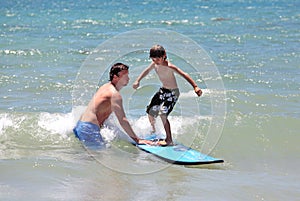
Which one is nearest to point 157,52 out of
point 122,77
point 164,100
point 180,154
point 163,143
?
point 122,77

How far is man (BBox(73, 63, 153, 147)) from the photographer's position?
22.0 feet

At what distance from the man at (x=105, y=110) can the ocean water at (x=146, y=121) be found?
179 millimetres

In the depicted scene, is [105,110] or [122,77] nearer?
[122,77]

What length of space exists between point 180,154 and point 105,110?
1100 mm

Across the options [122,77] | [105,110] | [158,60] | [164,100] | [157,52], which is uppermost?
[157,52]

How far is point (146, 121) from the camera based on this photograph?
8164 mm

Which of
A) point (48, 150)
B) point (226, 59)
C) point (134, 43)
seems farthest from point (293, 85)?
point (134, 43)

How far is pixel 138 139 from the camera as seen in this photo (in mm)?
6938

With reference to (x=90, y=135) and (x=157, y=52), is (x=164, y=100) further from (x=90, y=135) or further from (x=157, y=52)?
(x=90, y=135)

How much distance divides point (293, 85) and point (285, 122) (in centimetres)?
255

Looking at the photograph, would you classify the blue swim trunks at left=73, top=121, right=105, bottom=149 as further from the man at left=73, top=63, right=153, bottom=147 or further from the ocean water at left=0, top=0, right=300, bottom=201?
the ocean water at left=0, top=0, right=300, bottom=201

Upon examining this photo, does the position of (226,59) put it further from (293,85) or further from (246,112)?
(246,112)

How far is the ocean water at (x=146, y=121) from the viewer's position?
220 inches

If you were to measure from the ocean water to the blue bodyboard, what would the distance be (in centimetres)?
9
